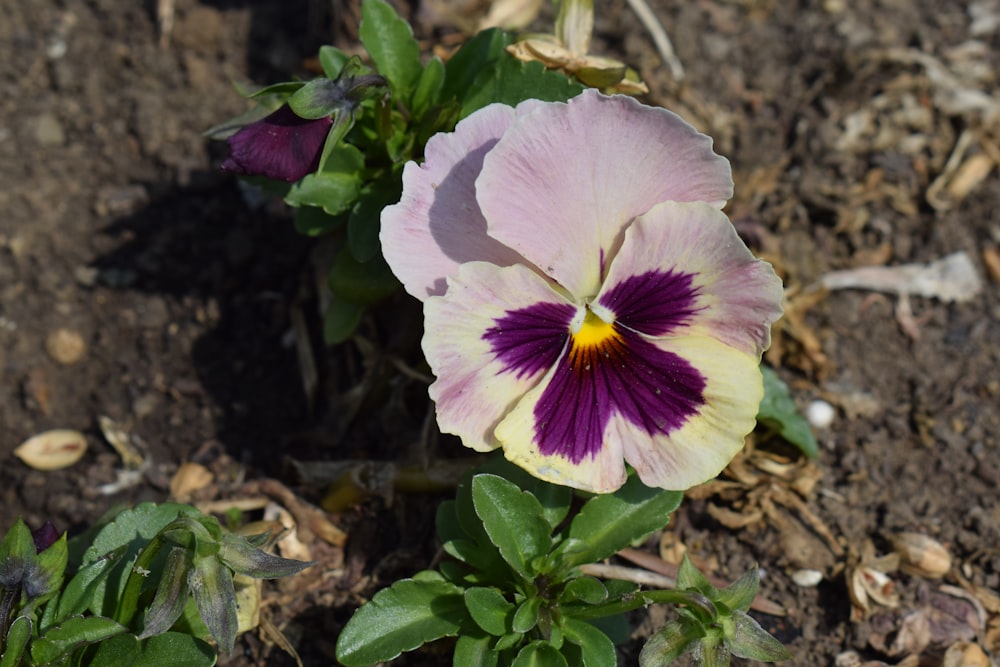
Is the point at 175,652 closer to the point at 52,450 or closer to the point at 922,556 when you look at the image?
the point at 52,450

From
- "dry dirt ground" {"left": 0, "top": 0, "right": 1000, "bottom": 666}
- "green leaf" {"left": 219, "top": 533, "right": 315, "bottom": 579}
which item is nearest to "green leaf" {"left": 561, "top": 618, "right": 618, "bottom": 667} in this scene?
"dry dirt ground" {"left": 0, "top": 0, "right": 1000, "bottom": 666}

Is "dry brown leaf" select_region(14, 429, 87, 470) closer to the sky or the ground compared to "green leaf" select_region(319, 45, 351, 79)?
closer to the ground

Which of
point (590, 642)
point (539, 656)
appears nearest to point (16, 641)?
point (539, 656)

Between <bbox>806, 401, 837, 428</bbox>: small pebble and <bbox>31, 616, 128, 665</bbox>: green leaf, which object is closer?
<bbox>31, 616, 128, 665</bbox>: green leaf

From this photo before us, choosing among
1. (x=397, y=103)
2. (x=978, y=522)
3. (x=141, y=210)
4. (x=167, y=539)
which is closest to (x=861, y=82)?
(x=978, y=522)

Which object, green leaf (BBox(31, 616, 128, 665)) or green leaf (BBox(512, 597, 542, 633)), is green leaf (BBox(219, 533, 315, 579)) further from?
green leaf (BBox(512, 597, 542, 633))

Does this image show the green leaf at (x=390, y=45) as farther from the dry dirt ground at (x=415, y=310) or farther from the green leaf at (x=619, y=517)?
the green leaf at (x=619, y=517)
